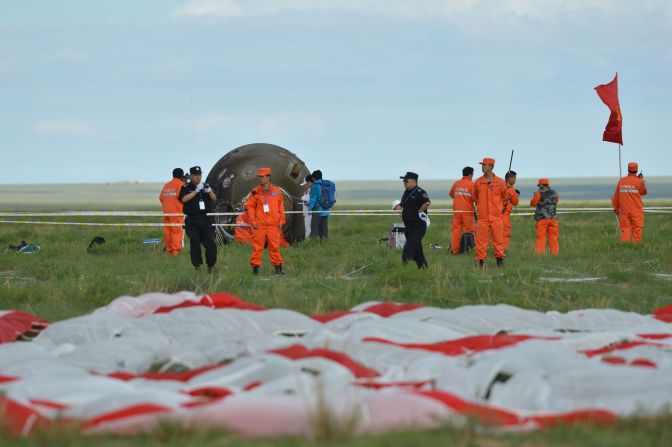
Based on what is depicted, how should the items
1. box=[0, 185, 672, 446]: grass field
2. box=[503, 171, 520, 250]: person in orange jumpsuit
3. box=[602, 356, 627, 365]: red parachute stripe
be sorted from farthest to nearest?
1. box=[503, 171, 520, 250]: person in orange jumpsuit
2. box=[602, 356, 627, 365]: red parachute stripe
3. box=[0, 185, 672, 446]: grass field

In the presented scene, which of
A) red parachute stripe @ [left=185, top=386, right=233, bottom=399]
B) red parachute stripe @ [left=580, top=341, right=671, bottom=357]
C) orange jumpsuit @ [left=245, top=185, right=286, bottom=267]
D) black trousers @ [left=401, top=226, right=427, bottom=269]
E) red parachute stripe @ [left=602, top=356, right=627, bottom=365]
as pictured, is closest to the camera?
red parachute stripe @ [left=185, top=386, right=233, bottom=399]

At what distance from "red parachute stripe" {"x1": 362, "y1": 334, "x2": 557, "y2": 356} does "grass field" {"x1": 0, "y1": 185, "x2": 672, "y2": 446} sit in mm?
2034

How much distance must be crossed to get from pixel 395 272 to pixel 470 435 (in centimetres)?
828

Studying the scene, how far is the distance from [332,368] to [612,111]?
17845 mm

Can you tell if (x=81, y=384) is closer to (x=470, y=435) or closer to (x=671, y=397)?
(x=470, y=435)

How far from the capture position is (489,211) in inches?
639

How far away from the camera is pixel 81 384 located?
5.89 metres

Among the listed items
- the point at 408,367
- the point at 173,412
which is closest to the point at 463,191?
the point at 408,367

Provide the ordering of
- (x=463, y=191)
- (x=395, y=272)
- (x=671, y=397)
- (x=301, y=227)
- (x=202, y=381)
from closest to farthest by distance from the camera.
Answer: (x=671, y=397), (x=202, y=381), (x=395, y=272), (x=463, y=191), (x=301, y=227)

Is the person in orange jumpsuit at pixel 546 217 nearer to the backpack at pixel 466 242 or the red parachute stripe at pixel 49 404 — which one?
the backpack at pixel 466 242

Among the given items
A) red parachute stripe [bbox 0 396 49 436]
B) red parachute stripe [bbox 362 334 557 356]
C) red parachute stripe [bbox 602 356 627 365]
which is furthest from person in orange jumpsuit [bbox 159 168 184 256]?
red parachute stripe [bbox 0 396 49 436]

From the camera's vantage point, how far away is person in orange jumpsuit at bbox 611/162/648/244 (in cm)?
1998

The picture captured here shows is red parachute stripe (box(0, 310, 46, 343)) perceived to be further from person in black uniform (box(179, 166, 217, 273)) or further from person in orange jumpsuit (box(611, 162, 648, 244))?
person in orange jumpsuit (box(611, 162, 648, 244))

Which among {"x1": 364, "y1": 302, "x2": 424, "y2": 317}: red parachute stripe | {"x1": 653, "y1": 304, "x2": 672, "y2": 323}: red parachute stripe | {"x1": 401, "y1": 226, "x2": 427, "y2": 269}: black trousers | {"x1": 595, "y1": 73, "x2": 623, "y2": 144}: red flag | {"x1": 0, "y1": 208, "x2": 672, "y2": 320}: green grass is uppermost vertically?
{"x1": 595, "y1": 73, "x2": 623, "y2": 144}: red flag
